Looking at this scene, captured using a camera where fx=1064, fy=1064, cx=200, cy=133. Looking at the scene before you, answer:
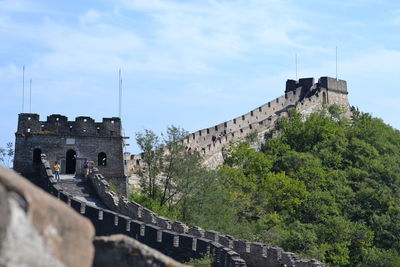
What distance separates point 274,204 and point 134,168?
966cm

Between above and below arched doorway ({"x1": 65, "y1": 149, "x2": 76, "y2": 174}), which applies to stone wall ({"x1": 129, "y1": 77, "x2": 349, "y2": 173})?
above

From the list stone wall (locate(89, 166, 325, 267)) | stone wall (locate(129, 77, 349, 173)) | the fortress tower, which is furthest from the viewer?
stone wall (locate(129, 77, 349, 173))

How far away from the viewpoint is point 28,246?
19.2 feet

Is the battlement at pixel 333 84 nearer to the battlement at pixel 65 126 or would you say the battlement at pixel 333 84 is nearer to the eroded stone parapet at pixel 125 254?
the battlement at pixel 65 126

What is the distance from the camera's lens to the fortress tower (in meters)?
Result: 36.0

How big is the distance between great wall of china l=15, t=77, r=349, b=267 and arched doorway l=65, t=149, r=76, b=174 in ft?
0.61

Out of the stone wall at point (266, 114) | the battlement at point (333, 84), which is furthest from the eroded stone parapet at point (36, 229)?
the battlement at point (333, 84)

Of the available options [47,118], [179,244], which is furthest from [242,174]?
[179,244]

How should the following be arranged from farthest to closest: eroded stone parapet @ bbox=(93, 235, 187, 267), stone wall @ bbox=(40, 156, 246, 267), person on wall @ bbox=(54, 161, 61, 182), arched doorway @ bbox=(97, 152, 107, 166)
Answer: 1. arched doorway @ bbox=(97, 152, 107, 166)
2. person on wall @ bbox=(54, 161, 61, 182)
3. stone wall @ bbox=(40, 156, 246, 267)
4. eroded stone parapet @ bbox=(93, 235, 187, 267)

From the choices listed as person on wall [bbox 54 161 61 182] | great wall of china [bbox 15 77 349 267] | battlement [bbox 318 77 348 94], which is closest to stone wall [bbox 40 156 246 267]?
great wall of china [bbox 15 77 349 267]

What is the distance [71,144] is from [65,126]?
66 centimetres

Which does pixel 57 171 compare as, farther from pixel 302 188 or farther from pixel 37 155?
pixel 302 188

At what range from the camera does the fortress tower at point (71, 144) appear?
118 feet

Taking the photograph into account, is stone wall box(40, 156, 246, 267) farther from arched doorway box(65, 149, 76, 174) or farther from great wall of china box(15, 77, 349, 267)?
arched doorway box(65, 149, 76, 174)
